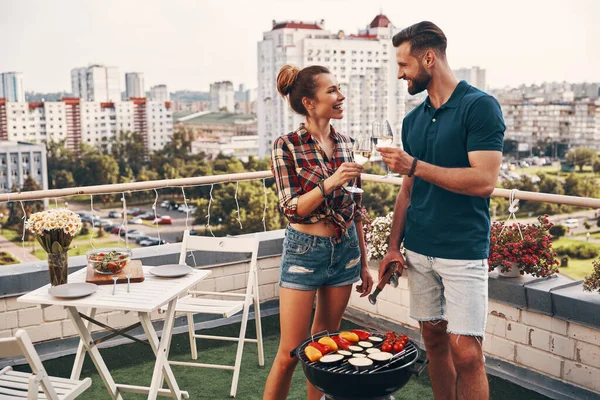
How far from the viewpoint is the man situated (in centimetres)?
240

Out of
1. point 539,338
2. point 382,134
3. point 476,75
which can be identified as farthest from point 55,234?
point 476,75

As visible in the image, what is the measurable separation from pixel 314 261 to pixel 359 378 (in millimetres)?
662

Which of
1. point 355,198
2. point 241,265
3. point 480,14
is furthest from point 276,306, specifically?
point 480,14

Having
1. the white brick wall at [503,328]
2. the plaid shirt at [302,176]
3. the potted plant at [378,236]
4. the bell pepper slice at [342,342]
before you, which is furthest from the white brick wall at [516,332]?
the bell pepper slice at [342,342]

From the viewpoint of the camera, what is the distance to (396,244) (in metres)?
2.84

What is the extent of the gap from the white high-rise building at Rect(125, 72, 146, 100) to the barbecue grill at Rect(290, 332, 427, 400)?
83.2 metres

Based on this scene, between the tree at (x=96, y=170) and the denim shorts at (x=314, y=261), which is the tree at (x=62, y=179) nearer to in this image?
the tree at (x=96, y=170)

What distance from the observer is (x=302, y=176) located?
2783 millimetres

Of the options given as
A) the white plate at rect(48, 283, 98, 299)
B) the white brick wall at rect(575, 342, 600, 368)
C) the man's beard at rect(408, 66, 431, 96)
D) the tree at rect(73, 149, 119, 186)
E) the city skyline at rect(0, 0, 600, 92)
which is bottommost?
the tree at rect(73, 149, 119, 186)

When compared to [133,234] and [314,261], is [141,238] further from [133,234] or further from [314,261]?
[314,261]

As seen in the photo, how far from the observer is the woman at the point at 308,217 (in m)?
2.79

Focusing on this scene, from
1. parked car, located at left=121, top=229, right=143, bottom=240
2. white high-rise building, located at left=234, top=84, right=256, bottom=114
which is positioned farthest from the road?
white high-rise building, located at left=234, top=84, right=256, bottom=114

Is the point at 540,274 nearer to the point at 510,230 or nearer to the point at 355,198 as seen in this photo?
the point at 510,230

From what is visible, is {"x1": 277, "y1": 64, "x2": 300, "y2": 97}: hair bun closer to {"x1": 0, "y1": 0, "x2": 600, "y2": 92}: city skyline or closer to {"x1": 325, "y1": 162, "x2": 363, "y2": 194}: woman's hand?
{"x1": 325, "y1": 162, "x2": 363, "y2": 194}: woman's hand
